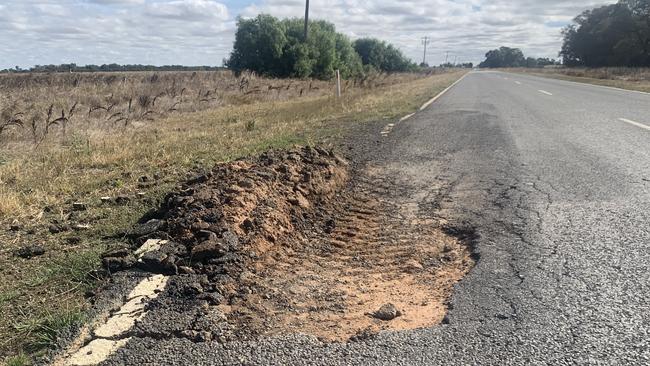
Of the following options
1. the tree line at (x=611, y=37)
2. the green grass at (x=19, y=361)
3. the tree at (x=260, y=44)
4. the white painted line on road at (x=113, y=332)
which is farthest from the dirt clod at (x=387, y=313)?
the tree line at (x=611, y=37)

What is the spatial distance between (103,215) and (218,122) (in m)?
8.72

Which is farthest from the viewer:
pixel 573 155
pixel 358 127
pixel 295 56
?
pixel 295 56

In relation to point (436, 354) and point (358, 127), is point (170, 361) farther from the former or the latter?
Result: point (358, 127)

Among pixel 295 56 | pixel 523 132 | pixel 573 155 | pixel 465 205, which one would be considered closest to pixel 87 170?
pixel 465 205

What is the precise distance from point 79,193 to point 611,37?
84.2 metres

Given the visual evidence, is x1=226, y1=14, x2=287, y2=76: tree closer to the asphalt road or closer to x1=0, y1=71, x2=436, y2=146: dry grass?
x1=0, y1=71, x2=436, y2=146: dry grass

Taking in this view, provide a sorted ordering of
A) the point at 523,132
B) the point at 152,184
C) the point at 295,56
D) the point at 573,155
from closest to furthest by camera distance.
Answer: the point at 152,184
the point at 573,155
the point at 523,132
the point at 295,56

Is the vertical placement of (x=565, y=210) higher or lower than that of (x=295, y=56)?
lower

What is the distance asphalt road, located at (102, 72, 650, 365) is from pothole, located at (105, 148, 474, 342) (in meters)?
0.18

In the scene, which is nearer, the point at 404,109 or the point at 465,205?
the point at 465,205

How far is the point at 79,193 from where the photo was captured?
568 cm

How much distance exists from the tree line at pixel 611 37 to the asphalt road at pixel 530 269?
66513mm

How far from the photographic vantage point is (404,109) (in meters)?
14.5

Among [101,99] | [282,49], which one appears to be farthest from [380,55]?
[101,99]
